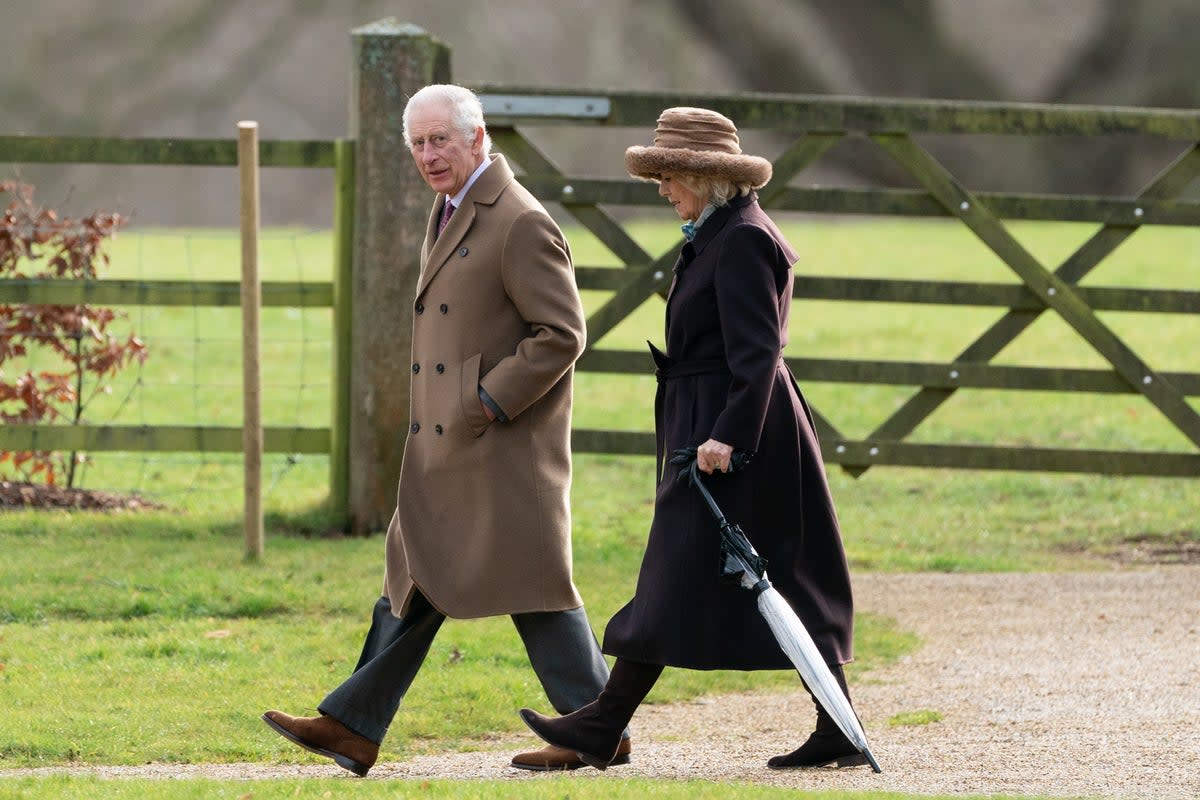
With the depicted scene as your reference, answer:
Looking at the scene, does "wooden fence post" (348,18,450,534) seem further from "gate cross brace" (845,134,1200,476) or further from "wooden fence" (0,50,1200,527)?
"gate cross brace" (845,134,1200,476)

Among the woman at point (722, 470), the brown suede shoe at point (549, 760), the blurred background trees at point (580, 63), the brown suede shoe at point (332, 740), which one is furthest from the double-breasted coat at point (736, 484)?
the blurred background trees at point (580, 63)

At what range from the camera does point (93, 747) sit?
4848 millimetres

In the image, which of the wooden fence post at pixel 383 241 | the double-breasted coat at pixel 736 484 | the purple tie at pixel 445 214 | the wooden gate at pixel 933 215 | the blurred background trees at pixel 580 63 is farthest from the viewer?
the blurred background trees at pixel 580 63

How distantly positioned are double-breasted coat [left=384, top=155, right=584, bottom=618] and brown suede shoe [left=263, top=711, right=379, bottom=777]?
0.34 meters

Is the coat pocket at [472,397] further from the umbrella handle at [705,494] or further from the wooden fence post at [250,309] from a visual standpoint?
the wooden fence post at [250,309]

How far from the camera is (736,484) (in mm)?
4453

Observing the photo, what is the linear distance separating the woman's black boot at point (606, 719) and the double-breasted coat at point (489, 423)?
27 cm

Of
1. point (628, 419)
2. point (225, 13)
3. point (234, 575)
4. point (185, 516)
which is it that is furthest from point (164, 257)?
point (234, 575)

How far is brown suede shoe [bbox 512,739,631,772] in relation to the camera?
4605 mm

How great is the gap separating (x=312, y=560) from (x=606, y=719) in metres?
3.02

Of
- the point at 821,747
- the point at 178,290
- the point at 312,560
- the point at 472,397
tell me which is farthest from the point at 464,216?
the point at 178,290

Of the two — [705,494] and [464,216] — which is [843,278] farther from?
[705,494]

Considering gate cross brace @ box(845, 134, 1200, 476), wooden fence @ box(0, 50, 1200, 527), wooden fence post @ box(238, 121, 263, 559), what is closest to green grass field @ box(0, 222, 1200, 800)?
wooden fence post @ box(238, 121, 263, 559)

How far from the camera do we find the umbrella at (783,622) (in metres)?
Result: 4.27
